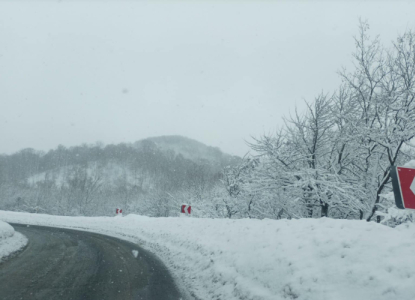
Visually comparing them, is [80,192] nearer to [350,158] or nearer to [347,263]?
[350,158]

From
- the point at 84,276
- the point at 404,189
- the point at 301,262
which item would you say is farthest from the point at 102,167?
the point at 404,189

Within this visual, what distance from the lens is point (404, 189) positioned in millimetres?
3576

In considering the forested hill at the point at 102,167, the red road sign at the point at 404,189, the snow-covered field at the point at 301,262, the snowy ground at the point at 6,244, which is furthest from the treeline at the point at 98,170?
the red road sign at the point at 404,189

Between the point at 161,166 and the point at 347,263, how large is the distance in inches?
5469

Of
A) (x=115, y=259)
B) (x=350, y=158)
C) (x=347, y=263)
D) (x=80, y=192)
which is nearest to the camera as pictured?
(x=347, y=263)

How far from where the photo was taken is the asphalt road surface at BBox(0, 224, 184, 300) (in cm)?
468

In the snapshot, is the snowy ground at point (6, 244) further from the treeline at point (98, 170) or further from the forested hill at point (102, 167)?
the forested hill at point (102, 167)

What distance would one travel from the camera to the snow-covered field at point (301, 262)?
345cm

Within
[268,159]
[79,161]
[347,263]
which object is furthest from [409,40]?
[79,161]

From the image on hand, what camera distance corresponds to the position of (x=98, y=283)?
527 cm

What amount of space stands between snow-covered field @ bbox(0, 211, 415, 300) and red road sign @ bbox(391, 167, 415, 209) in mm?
667

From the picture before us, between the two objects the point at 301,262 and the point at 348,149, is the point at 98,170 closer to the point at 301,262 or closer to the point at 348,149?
the point at 348,149

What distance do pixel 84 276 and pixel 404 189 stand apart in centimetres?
621

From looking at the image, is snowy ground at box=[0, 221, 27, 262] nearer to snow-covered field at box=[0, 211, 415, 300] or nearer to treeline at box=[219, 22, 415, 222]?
snow-covered field at box=[0, 211, 415, 300]
